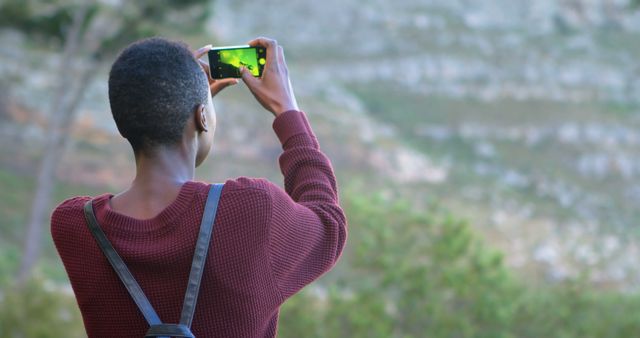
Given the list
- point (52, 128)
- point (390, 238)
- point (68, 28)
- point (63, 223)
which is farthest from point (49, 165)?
point (63, 223)

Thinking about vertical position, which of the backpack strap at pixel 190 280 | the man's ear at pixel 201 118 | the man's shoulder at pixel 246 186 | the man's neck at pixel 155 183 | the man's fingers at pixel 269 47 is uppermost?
the man's fingers at pixel 269 47

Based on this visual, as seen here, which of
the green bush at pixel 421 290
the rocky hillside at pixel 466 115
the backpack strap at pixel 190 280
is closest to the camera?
the backpack strap at pixel 190 280

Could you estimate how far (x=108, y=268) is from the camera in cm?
178

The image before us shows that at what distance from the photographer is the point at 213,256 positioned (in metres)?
1.71

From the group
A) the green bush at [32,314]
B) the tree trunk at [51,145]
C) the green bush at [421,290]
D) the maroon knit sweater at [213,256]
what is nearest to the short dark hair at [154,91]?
the maroon knit sweater at [213,256]

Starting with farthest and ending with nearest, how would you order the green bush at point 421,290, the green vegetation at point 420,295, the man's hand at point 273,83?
the green bush at point 421,290 < the green vegetation at point 420,295 < the man's hand at point 273,83

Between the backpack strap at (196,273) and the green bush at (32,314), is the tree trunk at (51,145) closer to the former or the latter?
the green bush at (32,314)

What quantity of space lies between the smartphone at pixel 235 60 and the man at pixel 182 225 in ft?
0.75

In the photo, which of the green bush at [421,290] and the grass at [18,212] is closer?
the green bush at [421,290]

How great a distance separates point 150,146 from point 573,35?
68.1 metres

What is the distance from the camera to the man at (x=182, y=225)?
1.72 metres

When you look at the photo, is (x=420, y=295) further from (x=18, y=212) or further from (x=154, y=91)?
(x=154, y=91)

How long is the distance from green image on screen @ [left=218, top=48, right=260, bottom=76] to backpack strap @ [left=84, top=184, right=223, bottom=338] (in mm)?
448

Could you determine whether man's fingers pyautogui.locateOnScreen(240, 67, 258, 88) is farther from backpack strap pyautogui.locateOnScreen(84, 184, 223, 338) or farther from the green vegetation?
the green vegetation
